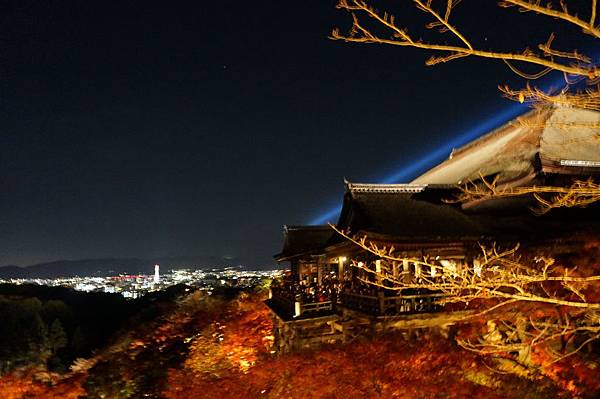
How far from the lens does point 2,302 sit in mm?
51844

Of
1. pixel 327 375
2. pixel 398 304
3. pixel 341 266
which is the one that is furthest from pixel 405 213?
pixel 341 266

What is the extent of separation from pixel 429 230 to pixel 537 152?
281 inches

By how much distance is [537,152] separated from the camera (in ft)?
56.7

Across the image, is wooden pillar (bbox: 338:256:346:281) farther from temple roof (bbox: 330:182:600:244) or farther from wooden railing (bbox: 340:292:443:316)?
wooden railing (bbox: 340:292:443:316)

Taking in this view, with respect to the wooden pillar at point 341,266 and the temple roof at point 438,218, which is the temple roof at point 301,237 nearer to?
the wooden pillar at point 341,266

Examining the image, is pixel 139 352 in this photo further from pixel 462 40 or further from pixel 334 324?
pixel 462 40

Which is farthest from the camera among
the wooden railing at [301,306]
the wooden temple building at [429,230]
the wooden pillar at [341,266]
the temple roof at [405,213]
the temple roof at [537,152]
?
the wooden pillar at [341,266]

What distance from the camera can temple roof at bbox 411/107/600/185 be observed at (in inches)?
661

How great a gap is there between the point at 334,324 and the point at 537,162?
10.4 m

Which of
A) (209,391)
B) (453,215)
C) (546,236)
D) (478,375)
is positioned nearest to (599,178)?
(546,236)

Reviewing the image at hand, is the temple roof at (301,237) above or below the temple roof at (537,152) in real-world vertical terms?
below

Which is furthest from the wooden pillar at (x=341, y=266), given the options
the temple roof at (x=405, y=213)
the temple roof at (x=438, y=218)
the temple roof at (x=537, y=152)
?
the temple roof at (x=537, y=152)

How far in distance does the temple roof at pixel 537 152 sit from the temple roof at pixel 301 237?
7.57 meters

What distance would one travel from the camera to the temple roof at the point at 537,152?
55.1 feet
